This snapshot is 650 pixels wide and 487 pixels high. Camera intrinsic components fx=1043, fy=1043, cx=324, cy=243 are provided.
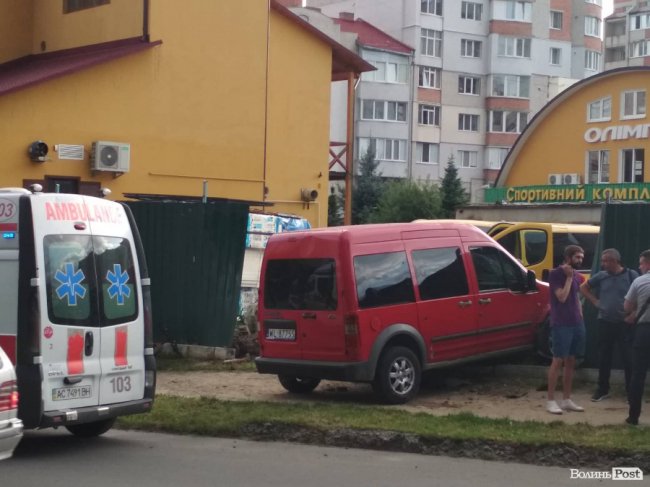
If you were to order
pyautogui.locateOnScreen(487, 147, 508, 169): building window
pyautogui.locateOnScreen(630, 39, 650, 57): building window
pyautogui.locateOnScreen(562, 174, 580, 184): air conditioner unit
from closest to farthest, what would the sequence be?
pyautogui.locateOnScreen(562, 174, 580, 184): air conditioner unit, pyautogui.locateOnScreen(487, 147, 508, 169): building window, pyautogui.locateOnScreen(630, 39, 650, 57): building window

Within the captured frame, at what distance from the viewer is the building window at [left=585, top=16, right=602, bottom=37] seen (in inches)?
3073

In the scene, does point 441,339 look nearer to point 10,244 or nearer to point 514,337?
point 514,337

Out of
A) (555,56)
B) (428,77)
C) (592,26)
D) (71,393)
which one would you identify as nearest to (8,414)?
(71,393)

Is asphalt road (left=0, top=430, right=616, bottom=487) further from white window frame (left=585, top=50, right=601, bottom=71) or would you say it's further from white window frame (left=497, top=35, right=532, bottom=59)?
white window frame (left=585, top=50, right=601, bottom=71)

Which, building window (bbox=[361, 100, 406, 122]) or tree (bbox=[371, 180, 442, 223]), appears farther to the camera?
building window (bbox=[361, 100, 406, 122])

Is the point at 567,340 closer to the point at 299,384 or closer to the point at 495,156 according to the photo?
the point at 299,384

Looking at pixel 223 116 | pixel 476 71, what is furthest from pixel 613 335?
pixel 476 71

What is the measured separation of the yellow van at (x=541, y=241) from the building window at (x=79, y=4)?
11.1 metres

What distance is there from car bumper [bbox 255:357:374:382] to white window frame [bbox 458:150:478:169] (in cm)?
5643

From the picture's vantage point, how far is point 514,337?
14008mm

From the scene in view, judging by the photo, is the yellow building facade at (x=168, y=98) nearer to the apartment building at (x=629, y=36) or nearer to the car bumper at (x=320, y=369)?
the car bumper at (x=320, y=369)

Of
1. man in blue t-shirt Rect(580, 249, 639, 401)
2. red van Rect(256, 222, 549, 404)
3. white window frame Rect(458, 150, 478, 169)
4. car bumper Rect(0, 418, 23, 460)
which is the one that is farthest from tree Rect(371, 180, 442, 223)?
car bumper Rect(0, 418, 23, 460)

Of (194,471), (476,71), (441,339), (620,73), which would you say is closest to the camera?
(194,471)

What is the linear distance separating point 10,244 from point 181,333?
6.98 metres
